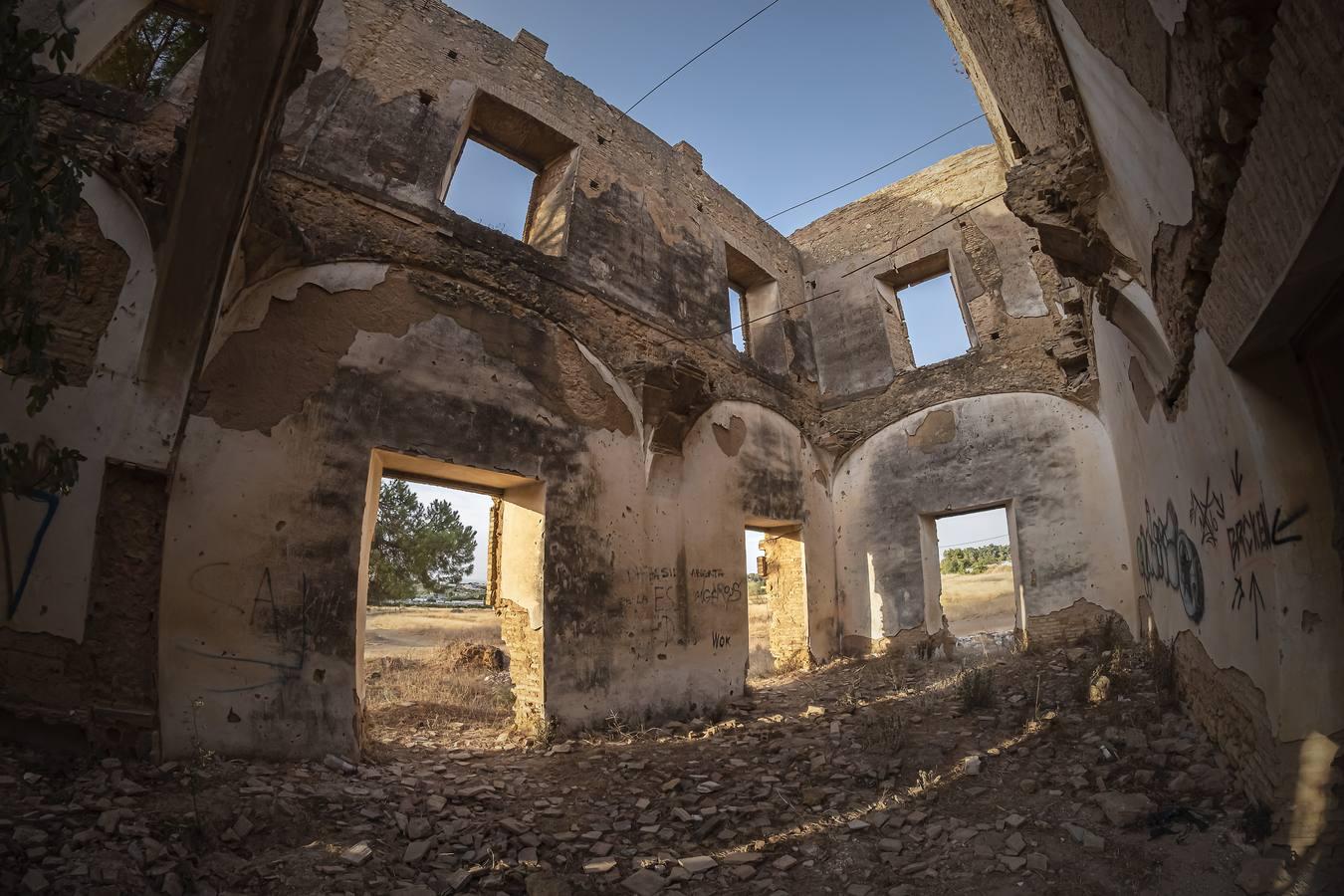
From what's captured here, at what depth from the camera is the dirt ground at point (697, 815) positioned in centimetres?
292

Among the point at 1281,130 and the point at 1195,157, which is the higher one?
the point at 1195,157

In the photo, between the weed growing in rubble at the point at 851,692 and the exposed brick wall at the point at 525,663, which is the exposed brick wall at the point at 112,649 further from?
the weed growing in rubble at the point at 851,692

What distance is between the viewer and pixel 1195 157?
2.07 metres

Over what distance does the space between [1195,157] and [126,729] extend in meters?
5.81

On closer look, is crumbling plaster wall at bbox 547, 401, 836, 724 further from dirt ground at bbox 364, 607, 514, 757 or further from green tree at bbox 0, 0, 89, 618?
green tree at bbox 0, 0, 89, 618

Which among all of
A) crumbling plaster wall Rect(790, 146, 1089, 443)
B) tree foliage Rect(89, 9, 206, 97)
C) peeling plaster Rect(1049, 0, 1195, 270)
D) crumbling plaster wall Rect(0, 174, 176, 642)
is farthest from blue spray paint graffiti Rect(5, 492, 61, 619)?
crumbling plaster wall Rect(790, 146, 1089, 443)

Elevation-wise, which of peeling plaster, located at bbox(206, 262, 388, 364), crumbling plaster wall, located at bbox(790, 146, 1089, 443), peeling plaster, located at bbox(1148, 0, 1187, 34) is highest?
crumbling plaster wall, located at bbox(790, 146, 1089, 443)

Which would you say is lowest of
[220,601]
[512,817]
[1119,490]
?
[512,817]

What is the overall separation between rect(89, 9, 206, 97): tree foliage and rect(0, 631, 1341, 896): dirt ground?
8001mm

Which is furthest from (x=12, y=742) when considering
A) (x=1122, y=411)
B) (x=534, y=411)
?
(x=1122, y=411)

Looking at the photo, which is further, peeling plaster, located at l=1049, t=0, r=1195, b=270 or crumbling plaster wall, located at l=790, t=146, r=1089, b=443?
crumbling plaster wall, located at l=790, t=146, r=1089, b=443

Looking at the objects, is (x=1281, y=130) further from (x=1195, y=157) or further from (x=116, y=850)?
(x=116, y=850)

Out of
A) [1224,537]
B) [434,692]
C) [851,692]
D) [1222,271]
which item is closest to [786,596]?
[851,692]

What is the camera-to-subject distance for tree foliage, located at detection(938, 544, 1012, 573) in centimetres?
2969
